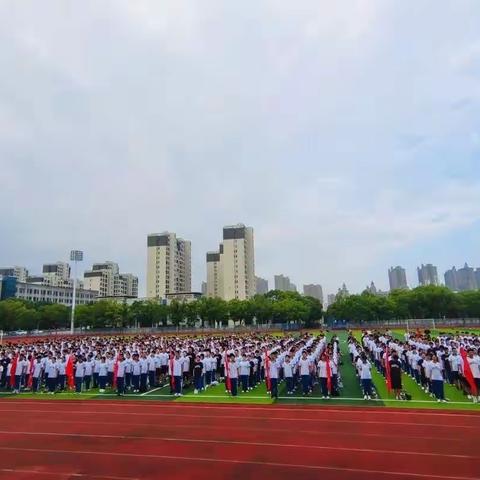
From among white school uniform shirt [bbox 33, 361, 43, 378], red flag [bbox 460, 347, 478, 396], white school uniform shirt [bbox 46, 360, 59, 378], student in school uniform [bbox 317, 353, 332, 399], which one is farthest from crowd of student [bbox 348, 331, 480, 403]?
white school uniform shirt [bbox 33, 361, 43, 378]

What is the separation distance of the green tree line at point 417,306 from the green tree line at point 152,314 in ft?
28.6

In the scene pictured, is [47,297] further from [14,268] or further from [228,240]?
[228,240]

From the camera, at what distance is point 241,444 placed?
350 inches

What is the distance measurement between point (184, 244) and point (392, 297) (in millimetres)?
68944

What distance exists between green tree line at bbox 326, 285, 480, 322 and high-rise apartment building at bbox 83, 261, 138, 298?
76.7 meters

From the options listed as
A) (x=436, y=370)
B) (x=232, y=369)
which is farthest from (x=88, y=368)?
(x=436, y=370)

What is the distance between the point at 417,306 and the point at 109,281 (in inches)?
3960

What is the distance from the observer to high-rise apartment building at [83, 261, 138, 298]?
132 m

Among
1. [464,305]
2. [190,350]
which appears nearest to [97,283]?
[464,305]

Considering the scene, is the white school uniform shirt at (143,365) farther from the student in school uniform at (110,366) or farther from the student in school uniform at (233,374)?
the student in school uniform at (233,374)

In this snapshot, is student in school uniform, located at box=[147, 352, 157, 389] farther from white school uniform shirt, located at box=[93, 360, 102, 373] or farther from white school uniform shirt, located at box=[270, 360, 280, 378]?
white school uniform shirt, located at box=[270, 360, 280, 378]

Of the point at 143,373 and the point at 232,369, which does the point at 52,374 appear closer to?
the point at 143,373

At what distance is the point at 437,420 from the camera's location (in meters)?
10.3

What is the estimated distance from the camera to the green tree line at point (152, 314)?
6462 centimetres
